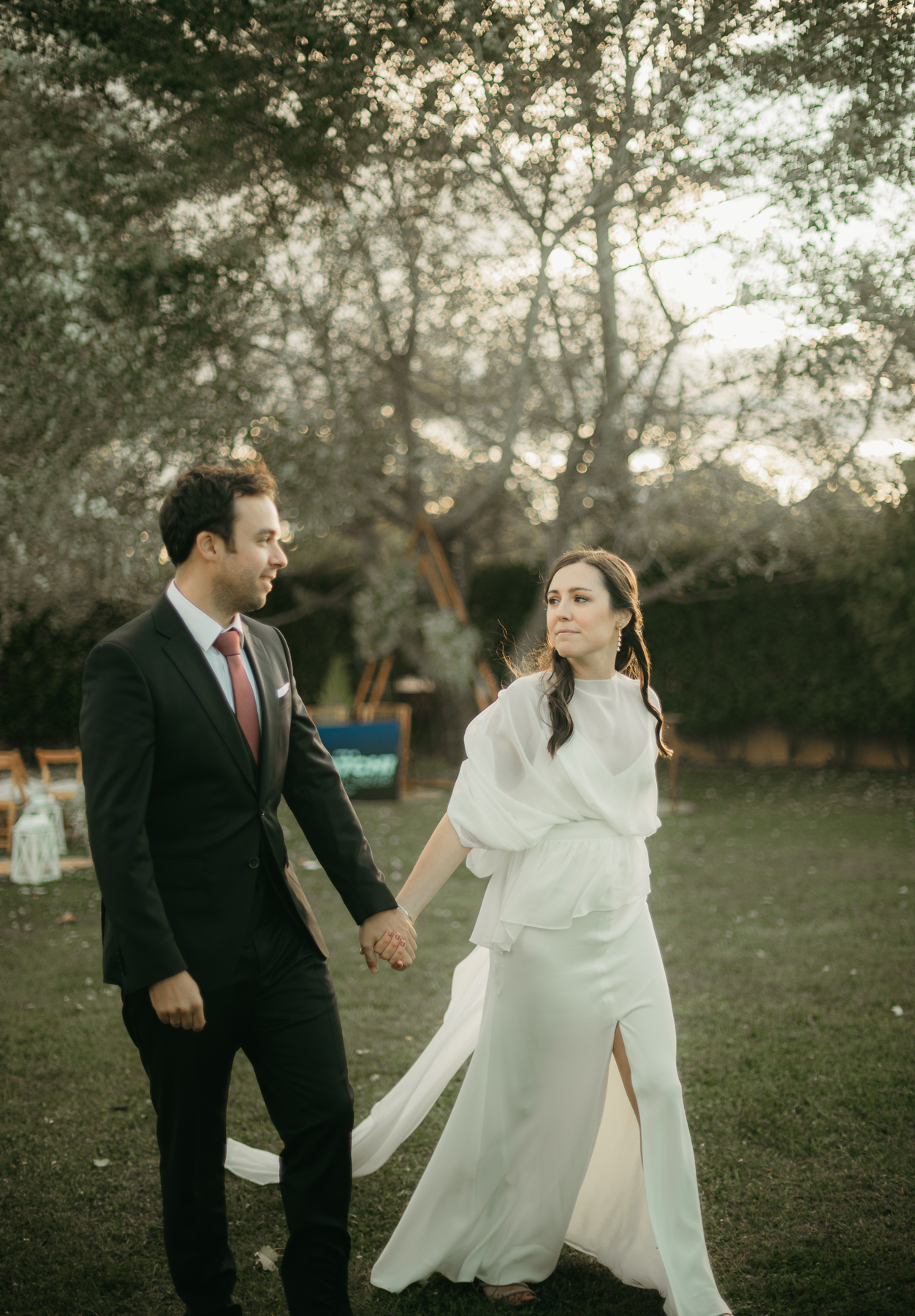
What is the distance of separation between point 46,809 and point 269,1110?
7.11 m

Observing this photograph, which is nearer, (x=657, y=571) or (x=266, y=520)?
Answer: (x=266, y=520)

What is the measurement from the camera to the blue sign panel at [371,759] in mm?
12008

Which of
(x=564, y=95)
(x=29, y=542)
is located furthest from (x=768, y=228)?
(x=29, y=542)

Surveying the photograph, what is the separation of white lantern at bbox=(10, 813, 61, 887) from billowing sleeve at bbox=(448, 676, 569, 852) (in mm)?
6485

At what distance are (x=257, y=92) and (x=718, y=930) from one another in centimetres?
556

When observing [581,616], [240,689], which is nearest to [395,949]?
[240,689]

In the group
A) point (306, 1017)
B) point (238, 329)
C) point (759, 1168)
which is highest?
point (238, 329)

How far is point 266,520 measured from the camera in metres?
2.50

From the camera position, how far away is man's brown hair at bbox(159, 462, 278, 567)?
2455 millimetres

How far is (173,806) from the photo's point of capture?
2.31 meters

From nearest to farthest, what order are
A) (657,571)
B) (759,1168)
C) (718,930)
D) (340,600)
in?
(759,1168), (718,930), (657,571), (340,600)

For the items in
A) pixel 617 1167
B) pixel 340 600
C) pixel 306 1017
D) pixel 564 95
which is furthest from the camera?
pixel 340 600

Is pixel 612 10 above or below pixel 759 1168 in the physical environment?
above

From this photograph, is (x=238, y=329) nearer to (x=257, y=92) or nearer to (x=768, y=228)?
(x=257, y=92)
